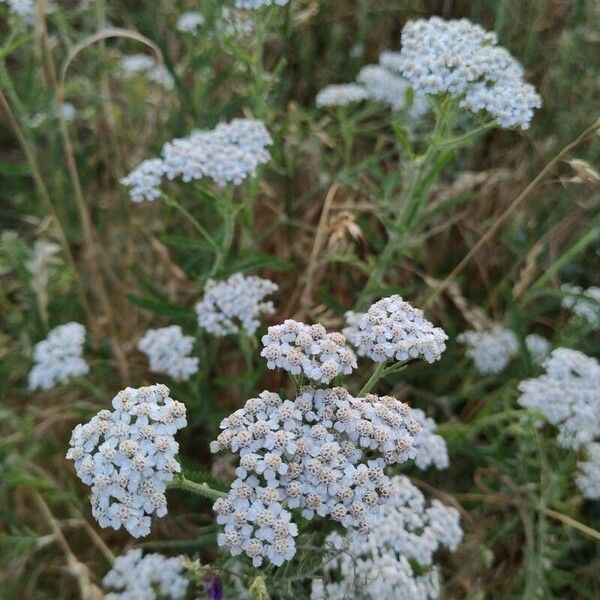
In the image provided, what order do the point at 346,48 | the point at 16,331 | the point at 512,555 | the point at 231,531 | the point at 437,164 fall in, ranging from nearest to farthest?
the point at 231,531 < the point at 437,164 < the point at 512,555 < the point at 16,331 < the point at 346,48

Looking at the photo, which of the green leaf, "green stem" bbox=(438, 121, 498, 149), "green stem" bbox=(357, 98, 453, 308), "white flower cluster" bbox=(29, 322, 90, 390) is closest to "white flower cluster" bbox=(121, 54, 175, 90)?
the green leaf

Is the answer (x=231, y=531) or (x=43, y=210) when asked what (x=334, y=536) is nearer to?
(x=231, y=531)

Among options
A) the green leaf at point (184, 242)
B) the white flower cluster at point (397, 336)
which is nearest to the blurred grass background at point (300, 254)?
the green leaf at point (184, 242)

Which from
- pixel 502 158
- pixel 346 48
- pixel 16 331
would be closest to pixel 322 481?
pixel 16 331

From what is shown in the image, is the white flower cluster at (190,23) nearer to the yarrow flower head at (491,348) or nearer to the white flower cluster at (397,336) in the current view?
the yarrow flower head at (491,348)

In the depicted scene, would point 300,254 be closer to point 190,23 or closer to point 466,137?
point 190,23
